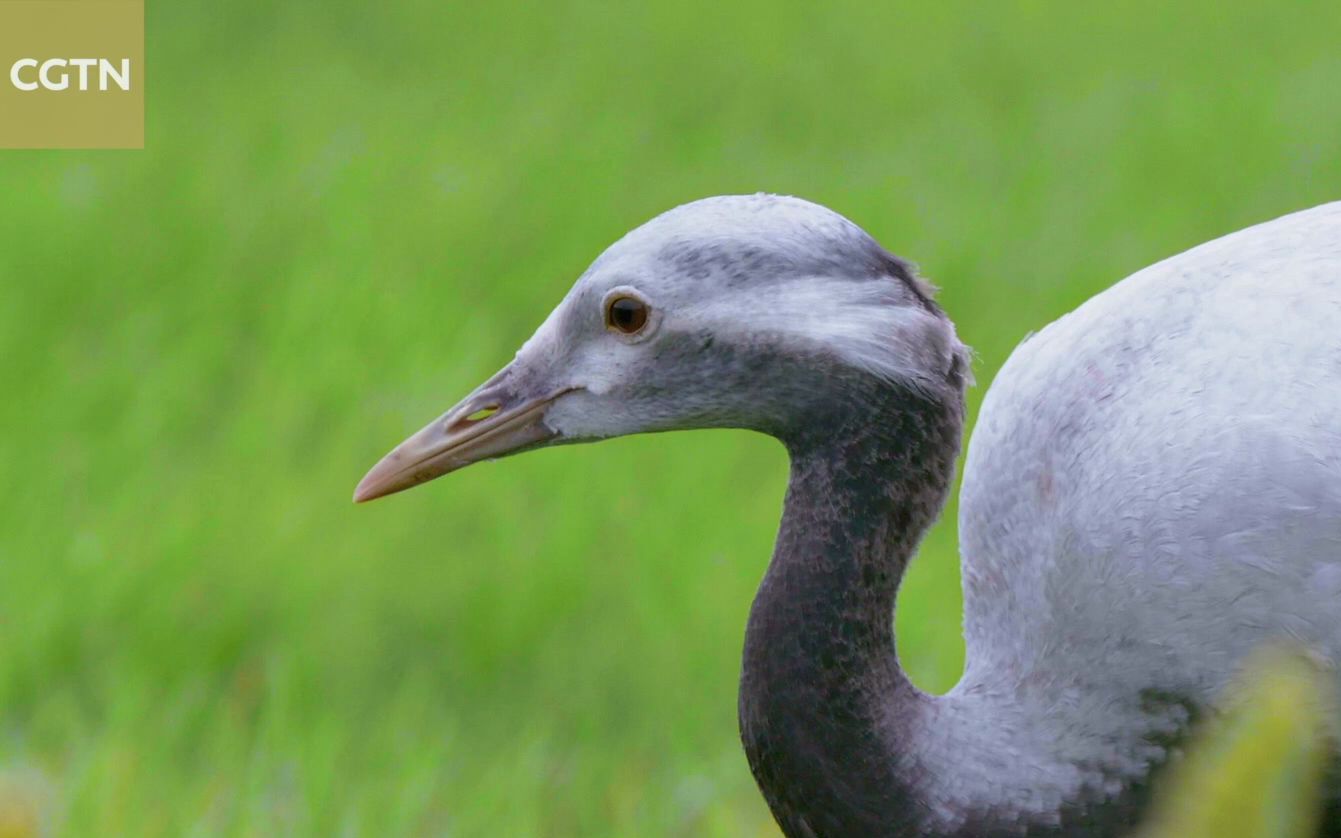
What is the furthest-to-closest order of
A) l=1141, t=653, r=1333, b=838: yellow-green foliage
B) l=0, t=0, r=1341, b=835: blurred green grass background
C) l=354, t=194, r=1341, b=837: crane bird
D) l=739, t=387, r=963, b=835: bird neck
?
l=0, t=0, r=1341, b=835: blurred green grass background
l=739, t=387, r=963, b=835: bird neck
l=354, t=194, r=1341, b=837: crane bird
l=1141, t=653, r=1333, b=838: yellow-green foliage

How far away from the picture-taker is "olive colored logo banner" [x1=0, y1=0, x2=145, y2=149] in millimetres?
7727

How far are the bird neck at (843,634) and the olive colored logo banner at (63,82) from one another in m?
5.23

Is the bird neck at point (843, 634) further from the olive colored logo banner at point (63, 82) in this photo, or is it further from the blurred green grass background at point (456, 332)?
the olive colored logo banner at point (63, 82)

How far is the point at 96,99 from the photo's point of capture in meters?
8.18

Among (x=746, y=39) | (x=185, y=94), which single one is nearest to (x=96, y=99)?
(x=185, y=94)

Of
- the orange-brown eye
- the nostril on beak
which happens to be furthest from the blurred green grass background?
the orange-brown eye

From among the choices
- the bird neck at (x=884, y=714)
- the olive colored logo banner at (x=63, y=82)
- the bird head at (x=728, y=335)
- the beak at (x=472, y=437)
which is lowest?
the bird neck at (x=884, y=714)

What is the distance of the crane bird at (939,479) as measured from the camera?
306 cm

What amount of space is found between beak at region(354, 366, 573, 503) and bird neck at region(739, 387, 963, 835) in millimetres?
447

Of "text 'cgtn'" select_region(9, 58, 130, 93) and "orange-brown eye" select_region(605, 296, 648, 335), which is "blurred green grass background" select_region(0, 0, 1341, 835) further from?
"orange-brown eye" select_region(605, 296, 648, 335)

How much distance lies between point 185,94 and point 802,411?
243 inches

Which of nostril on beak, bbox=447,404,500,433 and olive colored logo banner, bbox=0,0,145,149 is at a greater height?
olive colored logo banner, bbox=0,0,145,149

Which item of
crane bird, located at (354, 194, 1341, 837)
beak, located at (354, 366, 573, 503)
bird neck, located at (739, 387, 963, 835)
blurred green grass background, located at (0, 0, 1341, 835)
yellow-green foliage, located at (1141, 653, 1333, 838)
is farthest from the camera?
blurred green grass background, located at (0, 0, 1341, 835)

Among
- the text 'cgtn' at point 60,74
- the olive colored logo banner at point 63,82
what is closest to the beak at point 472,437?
the olive colored logo banner at point 63,82
